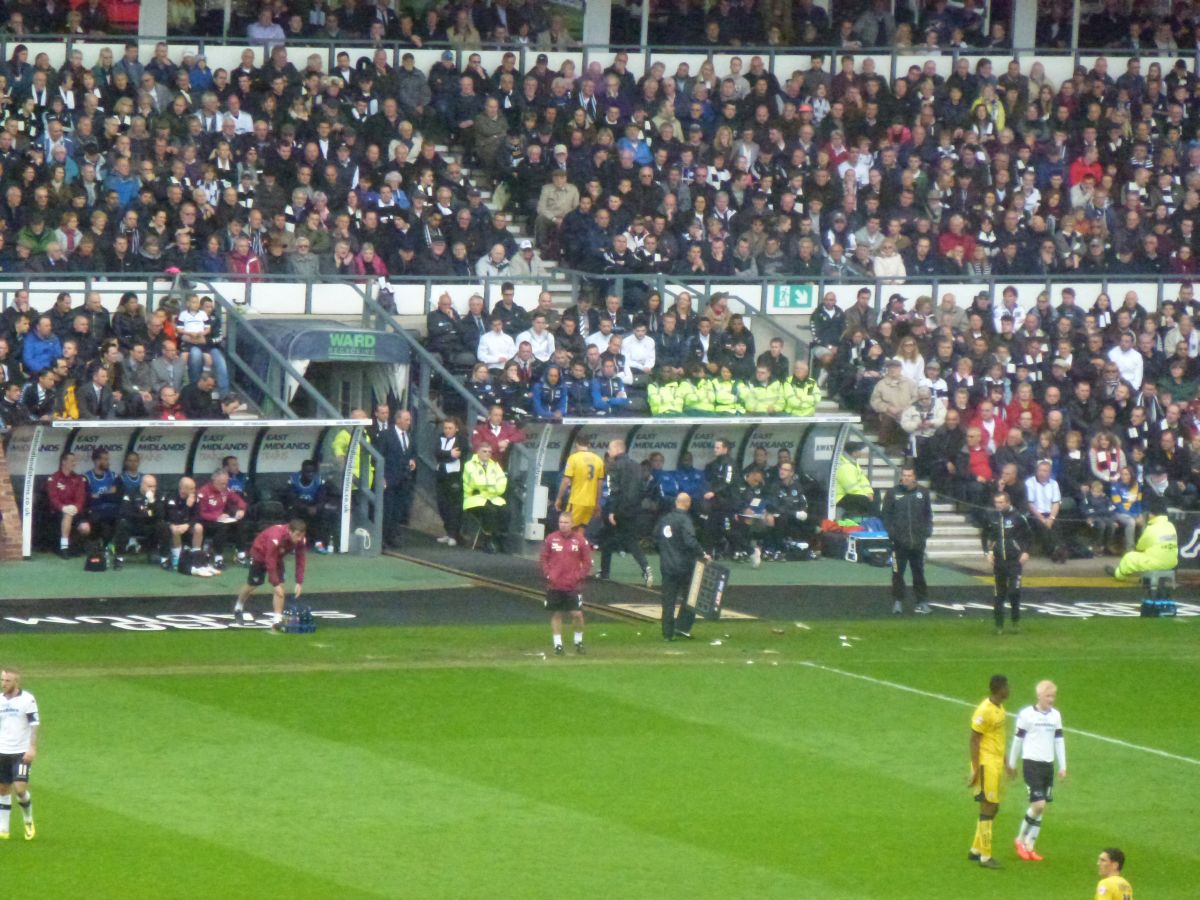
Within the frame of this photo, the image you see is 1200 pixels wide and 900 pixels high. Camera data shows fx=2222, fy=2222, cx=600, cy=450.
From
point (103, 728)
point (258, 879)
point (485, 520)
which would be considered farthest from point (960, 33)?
point (258, 879)

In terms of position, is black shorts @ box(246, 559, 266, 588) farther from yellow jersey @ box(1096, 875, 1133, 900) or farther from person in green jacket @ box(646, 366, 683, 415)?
yellow jersey @ box(1096, 875, 1133, 900)

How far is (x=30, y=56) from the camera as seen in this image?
119ft

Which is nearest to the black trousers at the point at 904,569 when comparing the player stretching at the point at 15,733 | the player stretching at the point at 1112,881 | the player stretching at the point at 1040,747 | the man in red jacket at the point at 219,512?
the man in red jacket at the point at 219,512

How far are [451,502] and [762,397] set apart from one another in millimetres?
5077

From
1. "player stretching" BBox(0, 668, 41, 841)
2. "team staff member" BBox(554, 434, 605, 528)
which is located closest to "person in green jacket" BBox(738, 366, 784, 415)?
"team staff member" BBox(554, 434, 605, 528)

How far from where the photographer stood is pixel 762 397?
33656mm

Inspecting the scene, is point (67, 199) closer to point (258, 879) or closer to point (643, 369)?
point (643, 369)

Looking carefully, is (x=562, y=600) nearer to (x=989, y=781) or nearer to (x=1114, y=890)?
(x=989, y=781)

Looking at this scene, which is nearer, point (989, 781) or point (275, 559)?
point (989, 781)

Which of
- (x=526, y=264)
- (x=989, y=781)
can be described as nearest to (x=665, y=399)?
(x=526, y=264)

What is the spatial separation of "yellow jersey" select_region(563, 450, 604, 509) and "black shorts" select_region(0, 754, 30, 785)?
43.7ft

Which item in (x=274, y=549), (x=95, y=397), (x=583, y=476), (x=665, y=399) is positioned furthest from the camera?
(x=665, y=399)

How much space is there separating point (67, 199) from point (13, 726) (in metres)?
17.1

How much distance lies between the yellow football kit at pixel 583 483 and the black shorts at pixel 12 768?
1323 cm
